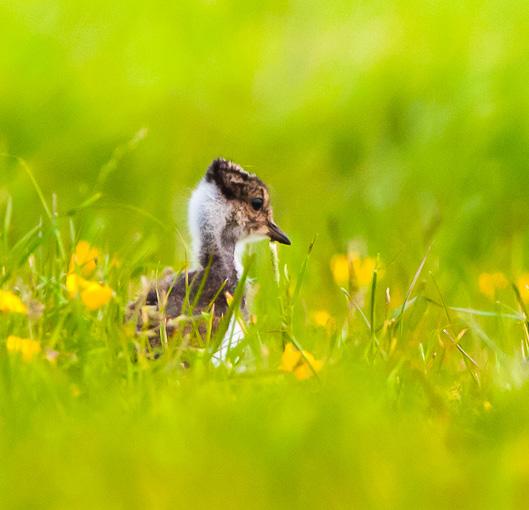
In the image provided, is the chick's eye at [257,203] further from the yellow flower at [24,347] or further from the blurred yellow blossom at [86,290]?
the yellow flower at [24,347]

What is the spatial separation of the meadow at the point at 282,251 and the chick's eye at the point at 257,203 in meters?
0.33

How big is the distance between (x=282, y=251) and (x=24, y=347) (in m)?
3.36

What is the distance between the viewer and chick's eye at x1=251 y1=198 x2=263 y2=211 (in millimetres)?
5973

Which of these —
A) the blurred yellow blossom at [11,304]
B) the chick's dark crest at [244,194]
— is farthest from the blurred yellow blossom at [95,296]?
the chick's dark crest at [244,194]

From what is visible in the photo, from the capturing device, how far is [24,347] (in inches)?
166

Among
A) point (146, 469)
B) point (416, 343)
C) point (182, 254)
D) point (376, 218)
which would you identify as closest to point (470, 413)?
point (416, 343)

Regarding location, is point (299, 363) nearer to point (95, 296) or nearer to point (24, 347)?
point (95, 296)

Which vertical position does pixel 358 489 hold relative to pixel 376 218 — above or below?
above

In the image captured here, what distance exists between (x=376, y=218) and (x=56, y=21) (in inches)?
125

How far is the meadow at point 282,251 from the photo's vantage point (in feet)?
10.9

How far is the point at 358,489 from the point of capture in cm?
320

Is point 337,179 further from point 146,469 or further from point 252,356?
point 146,469

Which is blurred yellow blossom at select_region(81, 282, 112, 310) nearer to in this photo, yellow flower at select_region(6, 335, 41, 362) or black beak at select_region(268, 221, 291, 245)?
yellow flower at select_region(6, 335, 41, 362)

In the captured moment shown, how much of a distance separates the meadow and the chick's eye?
0.33 metres
